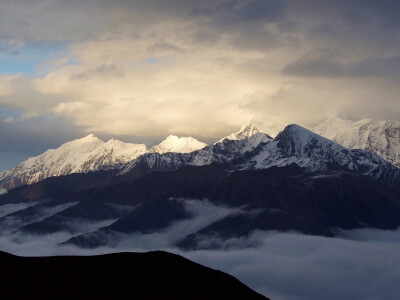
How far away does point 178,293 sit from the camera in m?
199

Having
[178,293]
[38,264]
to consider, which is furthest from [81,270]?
[178,293]

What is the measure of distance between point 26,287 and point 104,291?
19576mm

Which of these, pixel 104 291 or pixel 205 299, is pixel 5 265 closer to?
pixel 104 291

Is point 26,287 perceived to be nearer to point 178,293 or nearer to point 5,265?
point 5,265

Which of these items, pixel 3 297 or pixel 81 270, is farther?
pixel 81 270

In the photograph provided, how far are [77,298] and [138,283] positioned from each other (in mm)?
20934

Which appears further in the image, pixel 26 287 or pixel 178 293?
pixel 178 293

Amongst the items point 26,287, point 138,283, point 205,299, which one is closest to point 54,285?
point 26,287

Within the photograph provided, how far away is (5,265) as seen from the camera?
195 m

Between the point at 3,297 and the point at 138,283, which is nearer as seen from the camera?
the point at 3,297

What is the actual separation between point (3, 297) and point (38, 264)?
22.4m

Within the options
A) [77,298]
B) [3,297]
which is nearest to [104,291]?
[77,298]

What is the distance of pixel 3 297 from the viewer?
177 meters

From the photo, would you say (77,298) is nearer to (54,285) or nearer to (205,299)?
(54,285)
